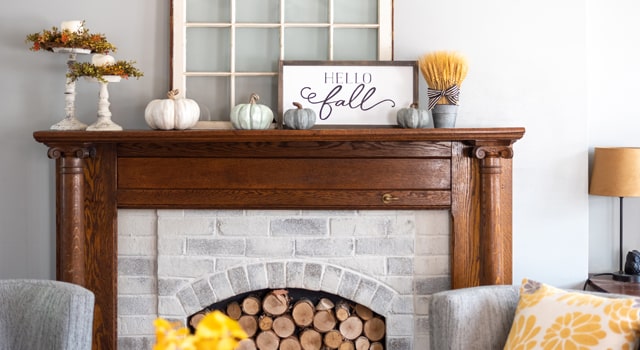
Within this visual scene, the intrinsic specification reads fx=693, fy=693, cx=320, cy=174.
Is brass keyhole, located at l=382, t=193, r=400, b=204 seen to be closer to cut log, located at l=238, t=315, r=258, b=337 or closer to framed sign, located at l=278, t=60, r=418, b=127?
framed sign, located at l=278, t=60, r=418, b=127

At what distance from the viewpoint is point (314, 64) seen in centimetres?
306

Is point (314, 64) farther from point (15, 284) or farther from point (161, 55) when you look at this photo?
point (15, 284)

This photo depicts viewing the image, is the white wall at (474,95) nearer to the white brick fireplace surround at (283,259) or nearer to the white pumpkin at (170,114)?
the white pumpkin at (170,114)

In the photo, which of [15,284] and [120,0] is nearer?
[15,284]

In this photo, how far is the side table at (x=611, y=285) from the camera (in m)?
2.88

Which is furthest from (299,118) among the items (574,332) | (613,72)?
(613,72)

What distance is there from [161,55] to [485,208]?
5.22 feet

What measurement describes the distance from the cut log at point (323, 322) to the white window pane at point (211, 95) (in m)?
0.97

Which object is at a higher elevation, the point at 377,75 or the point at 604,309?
the point at 377,75

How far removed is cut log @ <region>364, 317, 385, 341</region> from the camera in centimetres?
304

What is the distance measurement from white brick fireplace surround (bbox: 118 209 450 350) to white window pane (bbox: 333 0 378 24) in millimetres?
865

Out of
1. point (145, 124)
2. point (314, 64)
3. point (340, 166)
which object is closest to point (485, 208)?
point (340, 166)

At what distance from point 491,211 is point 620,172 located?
609mm

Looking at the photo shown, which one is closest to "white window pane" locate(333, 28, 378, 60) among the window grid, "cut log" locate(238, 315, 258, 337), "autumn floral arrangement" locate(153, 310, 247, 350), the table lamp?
the window grid
